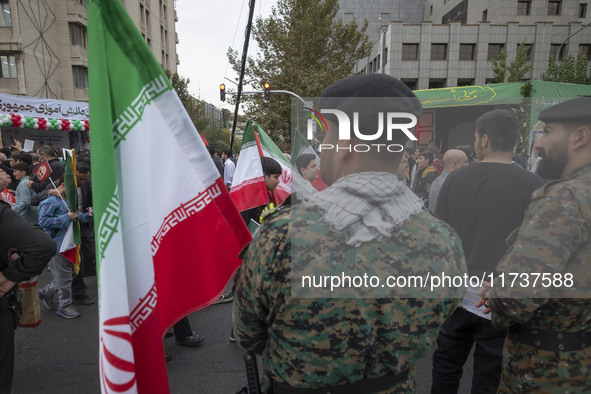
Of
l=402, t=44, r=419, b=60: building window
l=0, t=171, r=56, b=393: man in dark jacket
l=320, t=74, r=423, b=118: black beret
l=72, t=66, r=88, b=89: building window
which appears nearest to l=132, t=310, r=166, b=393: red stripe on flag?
l=320, t=74, r=423, b=118: black beret

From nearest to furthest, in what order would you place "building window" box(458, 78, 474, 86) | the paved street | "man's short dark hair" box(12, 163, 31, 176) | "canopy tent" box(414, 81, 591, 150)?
1. the paved street
2. "man's short dark hair" box(12, 163, 31, 176)
3. "canopy tent" box(414, 81, 591, 150)
4. "building window" box(458, 78, 474, 86)

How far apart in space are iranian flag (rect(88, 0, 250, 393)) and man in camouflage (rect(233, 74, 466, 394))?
0.42m

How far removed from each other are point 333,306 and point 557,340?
1.17 meters

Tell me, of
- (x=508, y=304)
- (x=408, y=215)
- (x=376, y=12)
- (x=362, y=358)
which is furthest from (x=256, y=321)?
(x=376, y=12)

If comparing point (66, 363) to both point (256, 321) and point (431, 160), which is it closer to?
point (256, 321)

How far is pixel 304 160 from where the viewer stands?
4793mm

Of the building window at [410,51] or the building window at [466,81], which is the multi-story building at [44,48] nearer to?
the building window at [410,51]

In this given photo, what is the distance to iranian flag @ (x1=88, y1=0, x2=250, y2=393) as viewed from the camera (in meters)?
1.32

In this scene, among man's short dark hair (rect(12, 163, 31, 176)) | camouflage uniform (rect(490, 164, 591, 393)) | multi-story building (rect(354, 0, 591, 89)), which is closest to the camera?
camouflage uniform (rect(490, 164, 591, 393))

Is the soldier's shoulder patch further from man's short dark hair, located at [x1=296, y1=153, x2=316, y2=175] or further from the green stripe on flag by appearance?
man's short dark hair, located at [x1=296, y1=153, x2=316, y2=175]

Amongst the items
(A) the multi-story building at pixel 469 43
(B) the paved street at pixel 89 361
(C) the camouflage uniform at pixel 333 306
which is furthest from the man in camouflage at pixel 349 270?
(A) the multi-story building at pixel 469 43

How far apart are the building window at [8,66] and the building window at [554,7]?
133 ft

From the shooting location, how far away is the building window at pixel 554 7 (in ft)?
105

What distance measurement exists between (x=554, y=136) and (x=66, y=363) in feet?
14.4
